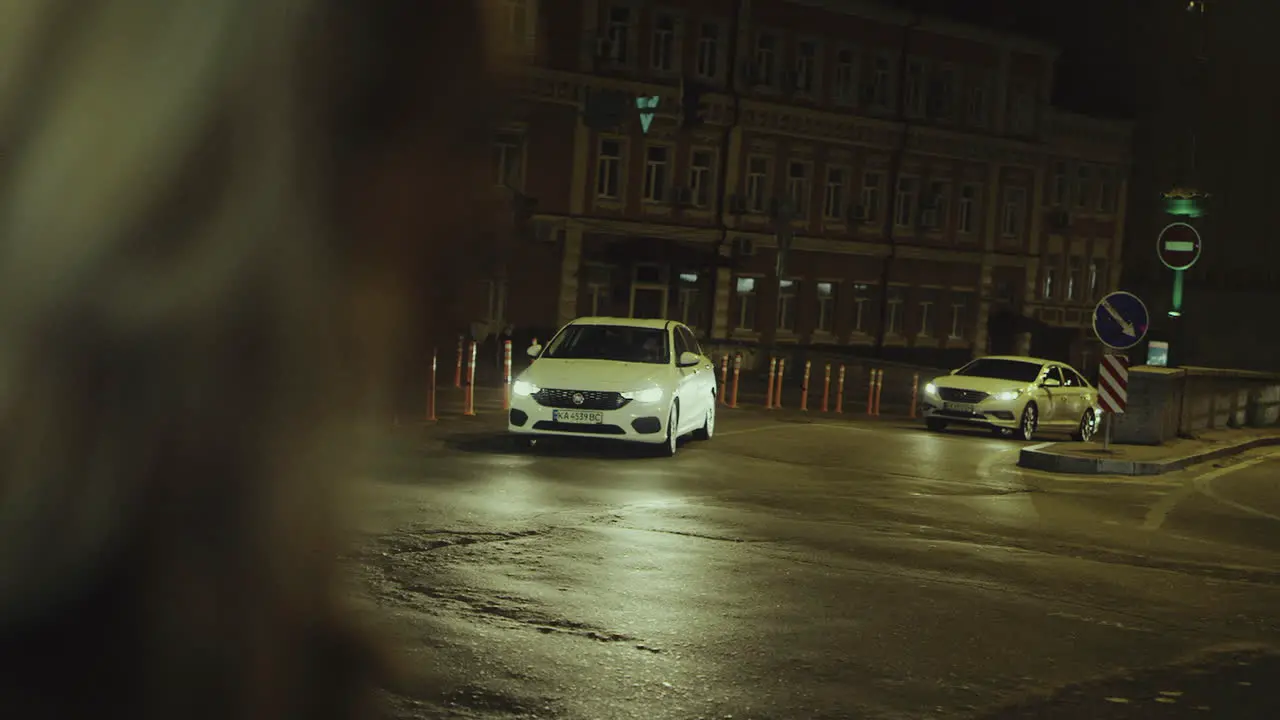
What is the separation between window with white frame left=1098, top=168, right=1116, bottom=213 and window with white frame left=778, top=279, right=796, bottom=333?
15707 mm

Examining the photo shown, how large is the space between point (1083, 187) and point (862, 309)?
12.1m

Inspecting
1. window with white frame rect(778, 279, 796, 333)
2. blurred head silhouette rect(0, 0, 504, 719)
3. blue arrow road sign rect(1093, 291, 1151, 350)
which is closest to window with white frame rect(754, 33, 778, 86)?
window with white frame rect(778, 279, 796, 333)

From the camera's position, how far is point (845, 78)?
52906mm

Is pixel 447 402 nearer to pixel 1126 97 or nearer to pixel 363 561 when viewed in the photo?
pixel 363 561

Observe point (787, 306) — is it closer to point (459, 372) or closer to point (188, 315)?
point (459, 372)

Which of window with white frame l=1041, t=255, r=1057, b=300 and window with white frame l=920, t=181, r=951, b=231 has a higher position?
window with white frame l=920, t=181, r=951, b=231

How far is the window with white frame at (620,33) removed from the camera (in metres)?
47.2

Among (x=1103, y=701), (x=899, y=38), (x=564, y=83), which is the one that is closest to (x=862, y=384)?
(x=564, y=83)

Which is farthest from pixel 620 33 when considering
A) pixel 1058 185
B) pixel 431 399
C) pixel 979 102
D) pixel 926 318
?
pixel 431 399

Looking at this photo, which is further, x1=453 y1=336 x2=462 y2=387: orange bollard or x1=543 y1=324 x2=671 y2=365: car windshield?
x1=453 y1=336 x2=462 y2=387: orange bollard

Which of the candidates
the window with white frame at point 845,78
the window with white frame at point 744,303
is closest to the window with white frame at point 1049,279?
the window with white frame at point 845,78

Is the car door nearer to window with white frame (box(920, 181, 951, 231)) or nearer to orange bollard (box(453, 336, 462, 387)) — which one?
orange bollard (box(453, 336, 462, 387))

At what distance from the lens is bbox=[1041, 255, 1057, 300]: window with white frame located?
60.0m

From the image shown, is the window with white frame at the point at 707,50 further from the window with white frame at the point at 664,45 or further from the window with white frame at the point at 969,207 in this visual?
the window with white frame at the point at 969,207
